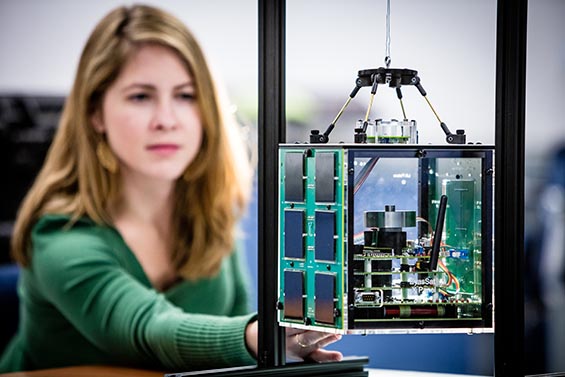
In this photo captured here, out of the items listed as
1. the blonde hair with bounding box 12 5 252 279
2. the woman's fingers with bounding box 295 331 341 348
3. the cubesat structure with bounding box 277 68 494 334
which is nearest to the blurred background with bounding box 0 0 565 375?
the blonde hair with bounding box 12 5 252 279

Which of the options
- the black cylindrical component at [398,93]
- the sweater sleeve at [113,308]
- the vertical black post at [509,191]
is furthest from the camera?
the sweater sleeve at [113,308]

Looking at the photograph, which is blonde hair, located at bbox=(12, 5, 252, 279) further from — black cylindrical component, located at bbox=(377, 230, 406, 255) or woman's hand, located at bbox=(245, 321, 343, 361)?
black cylindrical component, located at bbox=(377, 230, 406, 255)

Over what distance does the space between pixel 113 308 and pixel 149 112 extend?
3.08 ft

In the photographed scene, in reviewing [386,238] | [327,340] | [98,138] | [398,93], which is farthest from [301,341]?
[98,138]

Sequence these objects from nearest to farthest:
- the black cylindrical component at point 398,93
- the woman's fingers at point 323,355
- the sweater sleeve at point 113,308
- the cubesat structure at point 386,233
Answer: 1. the cubesat structure at point 386,233
2. the black cylindrical component at point 398,93
3. the sweater sleeve at point 113,308
4. the woman's fingers at point 323,355

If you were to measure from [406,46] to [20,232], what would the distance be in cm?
206

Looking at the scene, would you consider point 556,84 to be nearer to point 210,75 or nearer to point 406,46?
point 406,46

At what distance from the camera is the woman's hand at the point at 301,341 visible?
467 cm

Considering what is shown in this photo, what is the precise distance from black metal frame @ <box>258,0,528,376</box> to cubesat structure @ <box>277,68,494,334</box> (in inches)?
11.1

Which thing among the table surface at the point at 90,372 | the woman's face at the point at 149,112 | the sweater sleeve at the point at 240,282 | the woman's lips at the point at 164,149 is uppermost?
the woman's face at the point at 149,112

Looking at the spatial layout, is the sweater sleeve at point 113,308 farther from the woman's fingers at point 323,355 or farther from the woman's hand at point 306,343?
the woman's fingers at point 323,355

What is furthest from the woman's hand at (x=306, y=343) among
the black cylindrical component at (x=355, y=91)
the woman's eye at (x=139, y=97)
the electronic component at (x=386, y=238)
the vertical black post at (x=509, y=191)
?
the woman's eye at (x=139, y=97)

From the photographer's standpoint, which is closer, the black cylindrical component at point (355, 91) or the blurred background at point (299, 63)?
the black cylindrical component at point (355, 91)

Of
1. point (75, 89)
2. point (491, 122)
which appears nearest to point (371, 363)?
point (491, 122)
